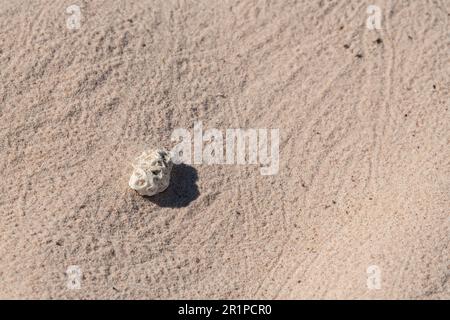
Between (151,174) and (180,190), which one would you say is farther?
(180,190)

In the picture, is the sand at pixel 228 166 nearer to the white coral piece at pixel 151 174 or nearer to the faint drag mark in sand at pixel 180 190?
the faint drag mark in sand at pixel 180 190

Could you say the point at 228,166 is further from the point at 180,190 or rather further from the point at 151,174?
the point at 151,174

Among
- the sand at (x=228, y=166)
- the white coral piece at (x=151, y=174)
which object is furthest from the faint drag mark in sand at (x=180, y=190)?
the white coral piece at (x=151, y=174)

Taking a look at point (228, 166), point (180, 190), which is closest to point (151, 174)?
point (180, 190)

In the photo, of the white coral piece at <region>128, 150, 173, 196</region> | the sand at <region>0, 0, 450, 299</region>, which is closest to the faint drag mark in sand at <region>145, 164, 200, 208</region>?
the sand at <region>0, 0, 450, 299</region>

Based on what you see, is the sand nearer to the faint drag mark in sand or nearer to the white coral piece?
the faint drag mark in sand
